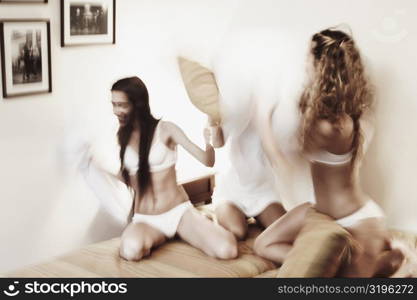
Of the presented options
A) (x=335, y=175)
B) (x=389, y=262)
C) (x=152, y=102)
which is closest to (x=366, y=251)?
(x=389, y=262)

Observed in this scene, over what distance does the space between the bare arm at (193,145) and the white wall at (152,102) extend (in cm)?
3

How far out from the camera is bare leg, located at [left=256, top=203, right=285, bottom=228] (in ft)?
7.97

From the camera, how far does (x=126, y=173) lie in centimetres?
247

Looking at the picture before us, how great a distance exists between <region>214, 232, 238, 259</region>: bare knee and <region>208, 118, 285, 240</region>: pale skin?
3.1 inches

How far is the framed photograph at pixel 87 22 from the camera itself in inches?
89.9

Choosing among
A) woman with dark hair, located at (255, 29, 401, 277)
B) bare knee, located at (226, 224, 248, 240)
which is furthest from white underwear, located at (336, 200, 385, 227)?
bare knee, located at (226, 224, 248, 240)

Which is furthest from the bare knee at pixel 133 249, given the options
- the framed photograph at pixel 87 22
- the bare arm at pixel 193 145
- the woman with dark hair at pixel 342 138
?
the framed photograph at pixel 87 22

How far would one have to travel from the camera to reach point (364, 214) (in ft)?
7.47

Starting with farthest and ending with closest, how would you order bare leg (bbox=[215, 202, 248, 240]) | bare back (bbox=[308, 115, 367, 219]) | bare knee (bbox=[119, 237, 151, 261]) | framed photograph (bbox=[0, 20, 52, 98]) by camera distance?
bare leg (bbox=[215, 202, 248, 240]) → bare knee (bbox=[119, 237, 151, 261]) → bare back (bbox=[308, 115, 367, 219]) → framed photograph (bbox=[0, 20, 52, 98])

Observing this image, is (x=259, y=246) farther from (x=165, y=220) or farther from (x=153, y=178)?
(x=153, y=178)

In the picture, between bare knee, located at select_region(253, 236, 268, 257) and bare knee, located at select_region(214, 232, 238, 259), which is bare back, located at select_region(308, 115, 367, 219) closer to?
bare knee, located at select_region(253, 236, 268, 257)

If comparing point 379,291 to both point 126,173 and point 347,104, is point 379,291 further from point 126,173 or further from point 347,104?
point 126,173

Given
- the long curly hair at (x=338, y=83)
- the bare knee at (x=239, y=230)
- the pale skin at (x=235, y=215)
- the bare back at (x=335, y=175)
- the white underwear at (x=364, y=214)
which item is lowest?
the bare knee at (x=239, y=230)

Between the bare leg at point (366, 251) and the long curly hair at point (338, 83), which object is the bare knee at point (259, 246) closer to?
the bare leg at point (366, 251)
